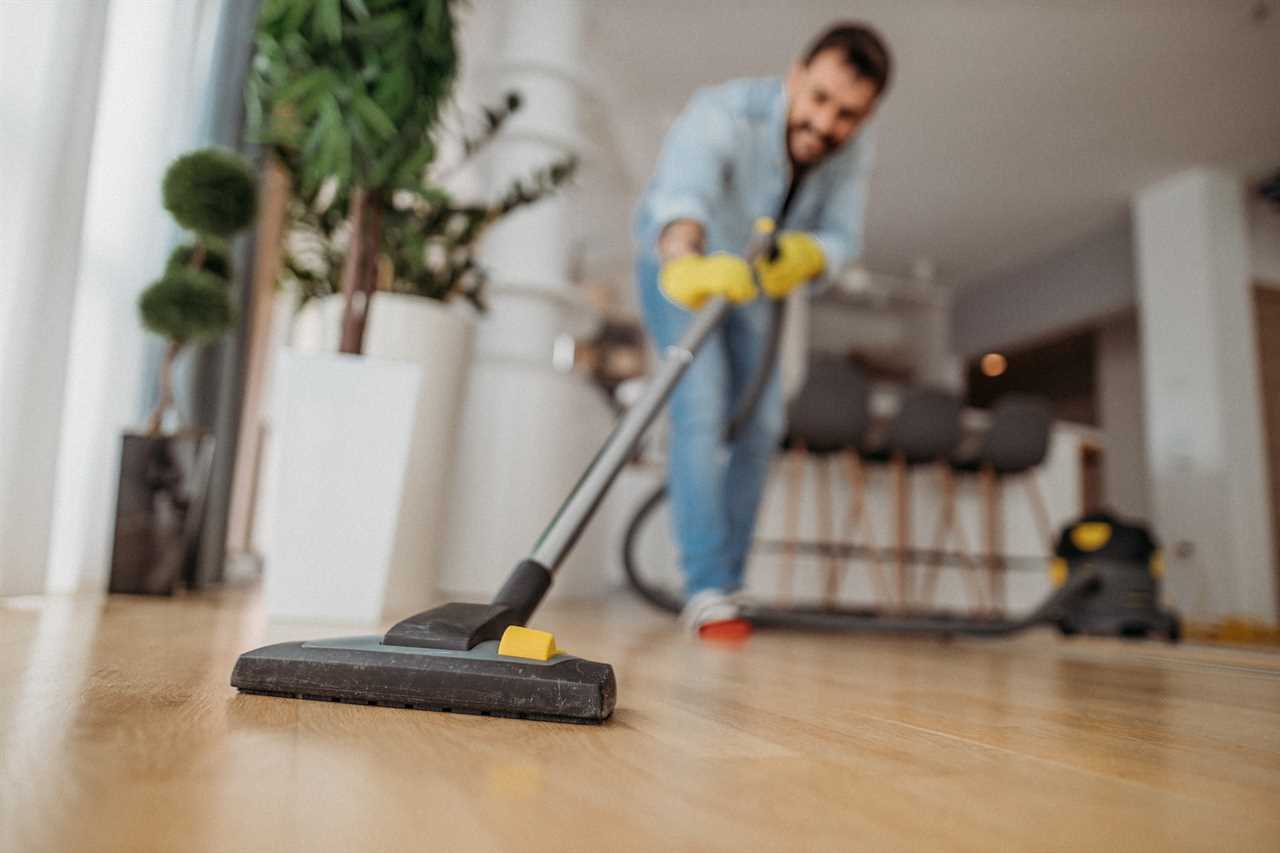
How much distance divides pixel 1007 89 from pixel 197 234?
11.7 feet

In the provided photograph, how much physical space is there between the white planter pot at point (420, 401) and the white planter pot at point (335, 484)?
27cm

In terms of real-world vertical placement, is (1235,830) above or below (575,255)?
below

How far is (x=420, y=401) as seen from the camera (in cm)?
146

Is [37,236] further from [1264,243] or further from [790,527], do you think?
[1264,243]

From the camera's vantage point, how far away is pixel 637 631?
130 cm

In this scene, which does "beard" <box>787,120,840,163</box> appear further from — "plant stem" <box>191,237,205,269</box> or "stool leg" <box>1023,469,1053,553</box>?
"stool leg" <box>1023,469,1053,553</box>

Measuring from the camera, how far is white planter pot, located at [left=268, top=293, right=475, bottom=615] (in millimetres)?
1457

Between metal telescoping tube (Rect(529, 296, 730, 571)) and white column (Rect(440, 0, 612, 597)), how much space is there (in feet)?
3.68

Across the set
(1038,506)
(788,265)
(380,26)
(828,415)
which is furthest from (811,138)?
(1038,506)

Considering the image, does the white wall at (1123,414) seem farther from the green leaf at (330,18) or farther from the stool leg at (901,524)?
the green leaf at (330,18)

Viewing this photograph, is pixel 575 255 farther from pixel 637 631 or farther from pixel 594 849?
pixel 594 849

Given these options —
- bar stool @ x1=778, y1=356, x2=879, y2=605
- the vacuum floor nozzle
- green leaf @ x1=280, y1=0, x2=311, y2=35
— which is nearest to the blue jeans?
green leaf @ x1=280, y1=0, x2=311, y2=35

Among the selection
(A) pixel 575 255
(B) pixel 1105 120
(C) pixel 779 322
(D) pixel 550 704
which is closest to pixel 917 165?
(B) pixel 1105 120

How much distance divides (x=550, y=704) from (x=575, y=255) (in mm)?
3487
